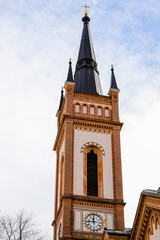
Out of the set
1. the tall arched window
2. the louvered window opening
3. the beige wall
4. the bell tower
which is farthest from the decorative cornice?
the louvered window opening

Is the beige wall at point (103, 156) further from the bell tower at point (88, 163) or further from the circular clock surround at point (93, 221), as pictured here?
the circular clock surround at point (93, 221)

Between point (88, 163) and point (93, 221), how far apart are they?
17.1ft

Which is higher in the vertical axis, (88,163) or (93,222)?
(88,163)

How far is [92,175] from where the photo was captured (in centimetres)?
3775

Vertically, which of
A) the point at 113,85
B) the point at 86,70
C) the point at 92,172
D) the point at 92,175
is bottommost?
the point at 92,175

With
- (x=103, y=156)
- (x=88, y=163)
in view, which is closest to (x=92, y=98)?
(x=103, y=156)

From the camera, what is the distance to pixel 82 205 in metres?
35.8

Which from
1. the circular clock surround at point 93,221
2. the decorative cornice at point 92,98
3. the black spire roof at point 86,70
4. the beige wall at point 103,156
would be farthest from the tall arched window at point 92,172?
the black spire roof at point 86,70

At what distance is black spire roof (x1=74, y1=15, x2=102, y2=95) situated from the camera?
43.9 m

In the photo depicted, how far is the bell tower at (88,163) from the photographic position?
35.2 metres

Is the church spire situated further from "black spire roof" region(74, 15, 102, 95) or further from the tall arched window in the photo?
the tall arched window

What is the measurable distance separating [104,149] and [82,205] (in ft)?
18.5

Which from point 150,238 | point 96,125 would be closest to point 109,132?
point 96,125

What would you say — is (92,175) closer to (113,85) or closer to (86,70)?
(113,85)
